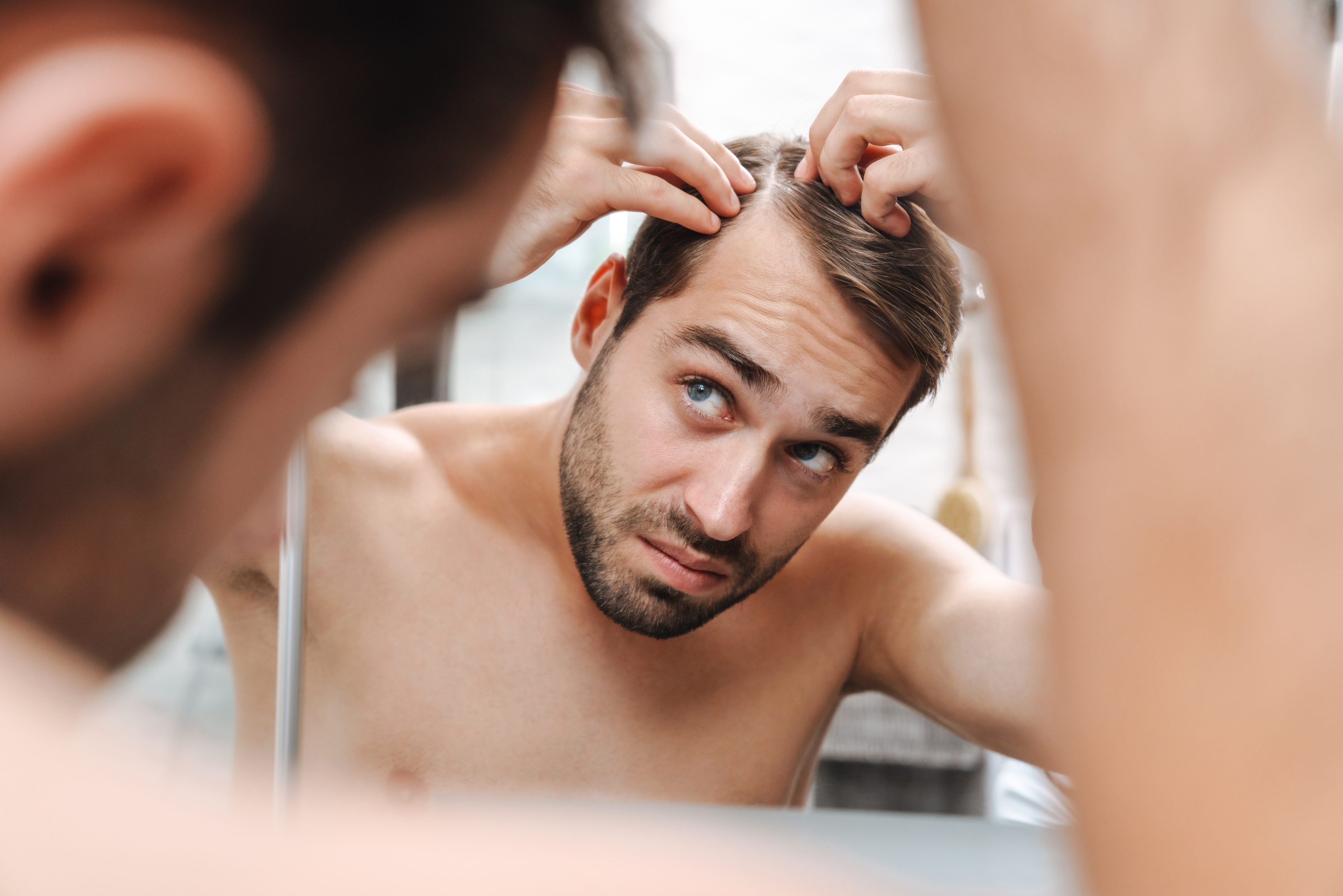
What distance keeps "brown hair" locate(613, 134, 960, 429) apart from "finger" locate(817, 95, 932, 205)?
14 millimetres

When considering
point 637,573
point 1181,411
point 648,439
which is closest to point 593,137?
point 648,439

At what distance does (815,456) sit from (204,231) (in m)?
0.62

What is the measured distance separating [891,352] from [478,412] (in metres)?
0.36

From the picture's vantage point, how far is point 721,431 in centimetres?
75

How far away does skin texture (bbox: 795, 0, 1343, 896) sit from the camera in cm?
12

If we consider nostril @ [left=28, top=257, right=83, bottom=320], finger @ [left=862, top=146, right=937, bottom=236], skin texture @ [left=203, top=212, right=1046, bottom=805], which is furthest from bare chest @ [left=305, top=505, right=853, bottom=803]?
nostril @ [left=28, top=257, right=83, bottom=320]

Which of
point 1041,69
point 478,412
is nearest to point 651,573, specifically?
point 478,412

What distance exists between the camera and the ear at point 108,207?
0.49 ft

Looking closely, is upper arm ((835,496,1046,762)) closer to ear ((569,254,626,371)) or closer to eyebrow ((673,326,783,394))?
eyebrow ((673,326,783,394))

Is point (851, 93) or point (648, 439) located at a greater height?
point (851, 93)

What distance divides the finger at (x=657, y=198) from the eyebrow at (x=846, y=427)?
0.58 ft

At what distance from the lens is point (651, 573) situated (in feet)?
2.56

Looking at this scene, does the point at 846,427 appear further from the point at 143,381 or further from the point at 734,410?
the point at 143,381

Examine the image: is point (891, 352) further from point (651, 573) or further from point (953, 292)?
point (651, 573)
